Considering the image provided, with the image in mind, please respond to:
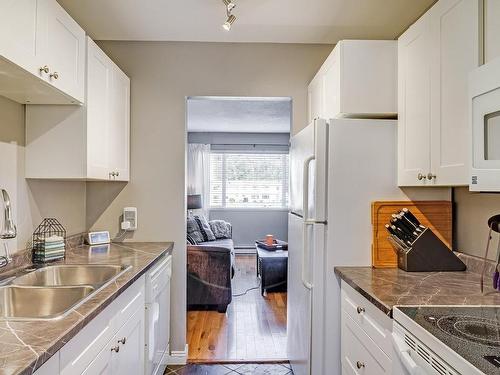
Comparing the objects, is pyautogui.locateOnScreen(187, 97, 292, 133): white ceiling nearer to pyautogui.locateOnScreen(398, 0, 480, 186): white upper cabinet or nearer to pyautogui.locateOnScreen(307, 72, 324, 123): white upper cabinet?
pyautogui.locateOnScreen(307, 72, 324, 123): white upper cabinet

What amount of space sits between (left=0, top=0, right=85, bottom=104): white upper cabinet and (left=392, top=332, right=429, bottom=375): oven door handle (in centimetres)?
169

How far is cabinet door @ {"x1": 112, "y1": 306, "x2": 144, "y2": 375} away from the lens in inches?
62.9

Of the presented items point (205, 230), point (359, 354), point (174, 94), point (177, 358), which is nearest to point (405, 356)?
point (359, 354)

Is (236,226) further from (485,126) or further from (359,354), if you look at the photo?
(485,126)

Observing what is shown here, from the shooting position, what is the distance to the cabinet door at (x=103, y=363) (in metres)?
1.28

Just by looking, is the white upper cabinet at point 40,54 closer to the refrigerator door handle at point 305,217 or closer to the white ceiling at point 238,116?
the refrigerator door handle at point 305,217

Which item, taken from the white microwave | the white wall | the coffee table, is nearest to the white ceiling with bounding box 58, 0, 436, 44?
the white wall

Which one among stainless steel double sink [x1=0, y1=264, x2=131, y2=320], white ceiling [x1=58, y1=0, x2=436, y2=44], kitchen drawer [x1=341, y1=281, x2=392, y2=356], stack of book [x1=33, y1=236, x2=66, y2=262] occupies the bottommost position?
kitchen drawer [x1=341, y1=281, x2=392, y2=356]

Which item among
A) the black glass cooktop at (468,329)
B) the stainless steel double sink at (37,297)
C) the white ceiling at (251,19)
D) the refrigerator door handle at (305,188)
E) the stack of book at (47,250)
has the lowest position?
the stainless steel double sink at (37,297)

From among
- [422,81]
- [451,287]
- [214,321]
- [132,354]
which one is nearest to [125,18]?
[422,81]

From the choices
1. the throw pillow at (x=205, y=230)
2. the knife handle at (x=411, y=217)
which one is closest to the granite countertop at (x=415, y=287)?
the knife handle at (x=411, y=217)

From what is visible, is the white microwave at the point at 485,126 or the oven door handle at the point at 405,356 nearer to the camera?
the oven door handle at the point at 405,356

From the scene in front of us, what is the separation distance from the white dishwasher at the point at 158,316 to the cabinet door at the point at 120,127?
71 centimetres

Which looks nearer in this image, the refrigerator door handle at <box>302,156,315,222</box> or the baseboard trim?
the refrigerator door handle at <box>302,156,315,222</box>
